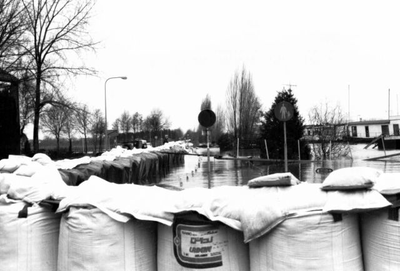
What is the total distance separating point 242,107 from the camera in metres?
37.6

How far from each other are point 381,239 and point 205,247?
1056 millimetres

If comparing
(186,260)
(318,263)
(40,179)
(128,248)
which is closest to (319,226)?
(318,263)

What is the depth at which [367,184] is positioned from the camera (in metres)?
2.03

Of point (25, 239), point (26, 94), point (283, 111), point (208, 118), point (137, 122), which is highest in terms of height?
point (137, 122)

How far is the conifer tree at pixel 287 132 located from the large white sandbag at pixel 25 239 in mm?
17195

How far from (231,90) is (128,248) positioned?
36817mm

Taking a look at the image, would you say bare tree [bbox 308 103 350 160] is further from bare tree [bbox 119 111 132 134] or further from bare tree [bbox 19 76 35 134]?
bare tree [bbox 119 111 132 134]

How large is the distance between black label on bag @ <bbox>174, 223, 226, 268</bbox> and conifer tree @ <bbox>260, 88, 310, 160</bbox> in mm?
17290

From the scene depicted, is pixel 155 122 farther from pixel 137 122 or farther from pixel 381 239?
pixel 381 239

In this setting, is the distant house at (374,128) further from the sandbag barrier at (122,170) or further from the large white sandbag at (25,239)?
the large white sandbag at (25,239)

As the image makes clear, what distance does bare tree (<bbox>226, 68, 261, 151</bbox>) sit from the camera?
3697 cm

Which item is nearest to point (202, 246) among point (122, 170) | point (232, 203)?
point (232, 203)

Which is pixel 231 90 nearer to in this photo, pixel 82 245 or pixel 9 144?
pixel 9 144

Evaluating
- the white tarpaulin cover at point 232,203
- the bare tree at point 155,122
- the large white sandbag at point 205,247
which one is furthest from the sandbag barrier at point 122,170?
the bare tree at point 155,122
